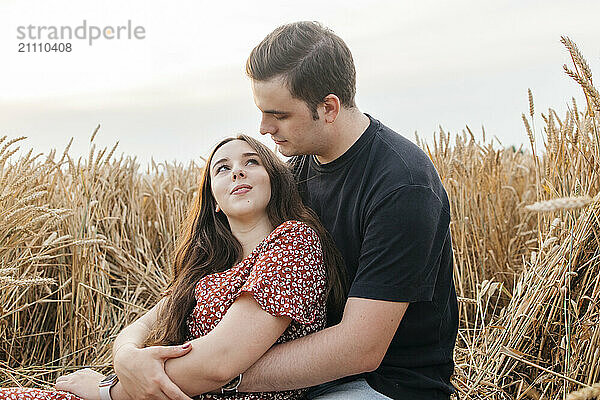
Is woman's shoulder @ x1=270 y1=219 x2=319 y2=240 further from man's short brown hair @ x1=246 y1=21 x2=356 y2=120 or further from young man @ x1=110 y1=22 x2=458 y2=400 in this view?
man's short brown hair @ x1=246 y1=21 x2=356 y2=120

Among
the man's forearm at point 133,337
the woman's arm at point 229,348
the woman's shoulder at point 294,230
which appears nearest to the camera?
the woman's arm at point 229,348

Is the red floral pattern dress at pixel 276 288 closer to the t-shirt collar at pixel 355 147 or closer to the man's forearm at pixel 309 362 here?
the man's forearm at pixel 309 362

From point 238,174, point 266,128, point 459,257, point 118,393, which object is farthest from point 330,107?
point 459,257

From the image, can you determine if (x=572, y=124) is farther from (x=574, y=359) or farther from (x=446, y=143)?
(x=446, y=143)

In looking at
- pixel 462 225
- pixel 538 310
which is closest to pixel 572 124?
pixel 538 310

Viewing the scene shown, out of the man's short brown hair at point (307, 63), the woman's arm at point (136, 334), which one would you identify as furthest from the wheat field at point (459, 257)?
the man's short brown hair at point (307, 63)

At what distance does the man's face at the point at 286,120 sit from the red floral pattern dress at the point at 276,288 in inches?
9.5

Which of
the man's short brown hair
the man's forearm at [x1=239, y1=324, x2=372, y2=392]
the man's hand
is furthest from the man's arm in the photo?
the man's short brown hair

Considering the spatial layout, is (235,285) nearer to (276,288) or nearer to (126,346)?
(276,288)

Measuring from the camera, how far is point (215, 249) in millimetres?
2035

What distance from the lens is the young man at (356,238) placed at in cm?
173

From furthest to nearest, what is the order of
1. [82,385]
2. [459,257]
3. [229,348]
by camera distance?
[459,257]
[82,385]
[229,348]

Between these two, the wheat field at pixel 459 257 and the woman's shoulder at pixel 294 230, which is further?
the wheat field at pixel 459 257

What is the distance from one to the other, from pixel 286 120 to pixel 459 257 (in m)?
1.68
